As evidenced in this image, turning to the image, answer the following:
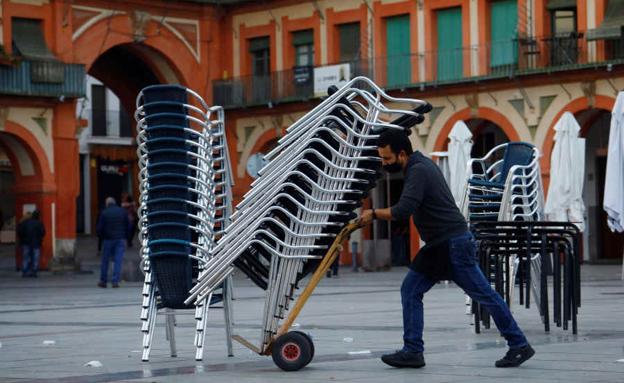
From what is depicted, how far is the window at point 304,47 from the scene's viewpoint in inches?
1960

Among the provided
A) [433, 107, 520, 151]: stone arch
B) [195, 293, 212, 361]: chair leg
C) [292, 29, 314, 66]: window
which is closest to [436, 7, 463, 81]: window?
[433, 107, 520, 151]: stone arch

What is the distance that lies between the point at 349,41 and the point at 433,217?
3788 centimetres

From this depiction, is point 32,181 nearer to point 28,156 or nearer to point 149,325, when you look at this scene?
point 28,156

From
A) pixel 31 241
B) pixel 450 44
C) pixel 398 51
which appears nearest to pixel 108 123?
pixel 398 51

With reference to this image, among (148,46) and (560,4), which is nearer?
(560,4)

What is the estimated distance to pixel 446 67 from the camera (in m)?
45.1

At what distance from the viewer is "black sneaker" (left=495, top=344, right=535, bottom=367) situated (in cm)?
1066

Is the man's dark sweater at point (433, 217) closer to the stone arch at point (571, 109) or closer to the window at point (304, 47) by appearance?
the stone arch at point (571, 109)

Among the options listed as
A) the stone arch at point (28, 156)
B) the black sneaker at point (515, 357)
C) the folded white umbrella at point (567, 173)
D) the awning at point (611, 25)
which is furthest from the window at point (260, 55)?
the black sneaker at point (515, 357)

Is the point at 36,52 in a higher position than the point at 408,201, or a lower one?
higher

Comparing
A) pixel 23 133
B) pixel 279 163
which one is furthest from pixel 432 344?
pixel 23 133

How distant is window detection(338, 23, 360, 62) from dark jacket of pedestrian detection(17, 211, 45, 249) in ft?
38.8

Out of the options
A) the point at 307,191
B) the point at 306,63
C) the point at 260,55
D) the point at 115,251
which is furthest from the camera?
the point at 260,55

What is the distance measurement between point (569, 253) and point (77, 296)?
613 inches
